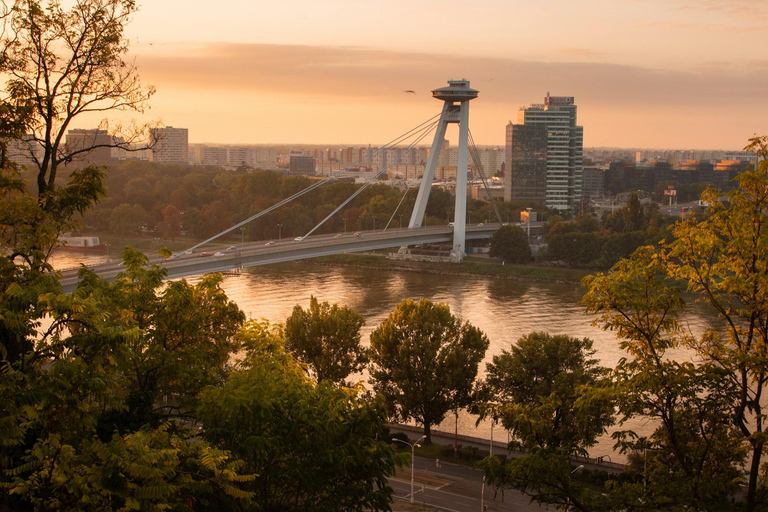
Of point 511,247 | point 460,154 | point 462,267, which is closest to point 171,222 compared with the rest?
point 460,154

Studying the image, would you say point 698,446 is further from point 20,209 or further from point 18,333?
point 20,209

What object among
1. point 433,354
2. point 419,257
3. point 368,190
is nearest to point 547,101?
point 368,190

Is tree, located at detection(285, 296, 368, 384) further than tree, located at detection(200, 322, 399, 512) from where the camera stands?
Yes

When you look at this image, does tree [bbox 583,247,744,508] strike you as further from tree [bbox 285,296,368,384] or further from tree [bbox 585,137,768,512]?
tree [bbox 285,296,368,384]

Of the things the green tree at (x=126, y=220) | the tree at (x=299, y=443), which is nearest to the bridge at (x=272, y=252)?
the tree at (x=299, y=443)

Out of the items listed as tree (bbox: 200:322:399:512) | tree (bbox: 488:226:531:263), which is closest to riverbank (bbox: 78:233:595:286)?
tree (bbox: 488:226:531:263)

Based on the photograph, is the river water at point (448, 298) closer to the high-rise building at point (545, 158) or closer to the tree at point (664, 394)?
the tree at point (664, 394)

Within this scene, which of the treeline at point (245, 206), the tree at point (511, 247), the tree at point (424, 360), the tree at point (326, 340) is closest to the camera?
the tree at point (424, 360)
